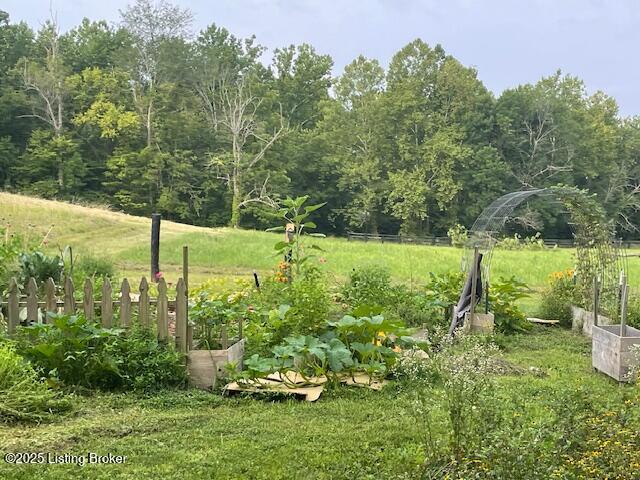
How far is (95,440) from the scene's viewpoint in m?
3.99

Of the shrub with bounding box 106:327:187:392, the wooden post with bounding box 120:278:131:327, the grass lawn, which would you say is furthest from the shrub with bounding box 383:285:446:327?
the wooden post with bounding box 120:278:131:327

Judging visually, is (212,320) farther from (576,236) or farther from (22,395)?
(576,236)

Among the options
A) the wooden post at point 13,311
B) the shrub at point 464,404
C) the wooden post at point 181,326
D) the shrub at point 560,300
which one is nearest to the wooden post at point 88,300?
the wooden post at point 13,311

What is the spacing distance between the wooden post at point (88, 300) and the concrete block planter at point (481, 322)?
4.80m

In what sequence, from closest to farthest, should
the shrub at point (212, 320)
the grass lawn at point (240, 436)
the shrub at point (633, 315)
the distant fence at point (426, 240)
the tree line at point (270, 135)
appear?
the grass lawn at point (240, 436) < the shrub at point (212, 320) < the shrub at point (633, 315) < the distant fence at point (426, 240) < the tree line at point (270, 135)

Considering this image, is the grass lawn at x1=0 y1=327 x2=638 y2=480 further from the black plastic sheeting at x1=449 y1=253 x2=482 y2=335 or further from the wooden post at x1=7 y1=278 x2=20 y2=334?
the black plastic sheeting at x1=449 y1=253 x2=482 y2=335

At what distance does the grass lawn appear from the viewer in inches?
142

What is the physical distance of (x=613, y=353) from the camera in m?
6.29

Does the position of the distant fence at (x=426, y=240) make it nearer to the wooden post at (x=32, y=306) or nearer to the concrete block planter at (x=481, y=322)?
Result: the concrete block planter at (x=481, y=322)

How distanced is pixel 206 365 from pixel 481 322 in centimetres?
445

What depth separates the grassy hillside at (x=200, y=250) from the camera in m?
16.9

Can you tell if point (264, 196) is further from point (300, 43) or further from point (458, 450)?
point (458, 450)

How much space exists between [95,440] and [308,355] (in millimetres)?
2083

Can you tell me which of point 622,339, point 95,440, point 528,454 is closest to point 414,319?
point 622,339
